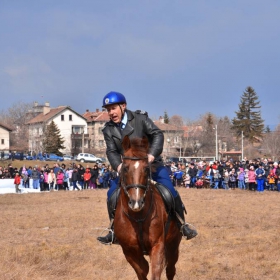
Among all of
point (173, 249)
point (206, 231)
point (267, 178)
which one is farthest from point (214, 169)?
point (173, 249)

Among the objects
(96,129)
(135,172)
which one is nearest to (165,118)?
(96,129)

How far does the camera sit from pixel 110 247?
42.9 feet

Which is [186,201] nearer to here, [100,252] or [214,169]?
[214,169]

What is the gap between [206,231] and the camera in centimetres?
1520

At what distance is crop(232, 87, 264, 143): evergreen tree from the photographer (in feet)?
338

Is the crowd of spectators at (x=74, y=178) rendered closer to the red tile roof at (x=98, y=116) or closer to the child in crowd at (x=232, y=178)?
the child in crowd at (x=232, y=178)

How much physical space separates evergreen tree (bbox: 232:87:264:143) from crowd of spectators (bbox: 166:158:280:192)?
65032mm

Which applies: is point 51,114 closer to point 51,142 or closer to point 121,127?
point 51,142

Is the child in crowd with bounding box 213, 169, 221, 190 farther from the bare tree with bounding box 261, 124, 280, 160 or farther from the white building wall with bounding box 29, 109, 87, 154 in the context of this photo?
the white building wall with bounding box 29, 109, 87, 154

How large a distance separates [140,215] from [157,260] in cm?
64

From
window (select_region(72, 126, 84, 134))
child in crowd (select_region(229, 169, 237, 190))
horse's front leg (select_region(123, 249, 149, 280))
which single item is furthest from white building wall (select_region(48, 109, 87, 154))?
horse's front leg (select_region(123, 249, 149, 280))

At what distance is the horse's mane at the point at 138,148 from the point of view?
7020 mm

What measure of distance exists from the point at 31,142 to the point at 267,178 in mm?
79125

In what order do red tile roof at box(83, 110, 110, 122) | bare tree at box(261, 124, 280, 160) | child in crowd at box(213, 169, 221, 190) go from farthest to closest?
red tile roof at box(83, 110, 110, 122) < bare tree at box(261, 124, 280, 160) < child in crowd at box(213, 169, 221, 190)
